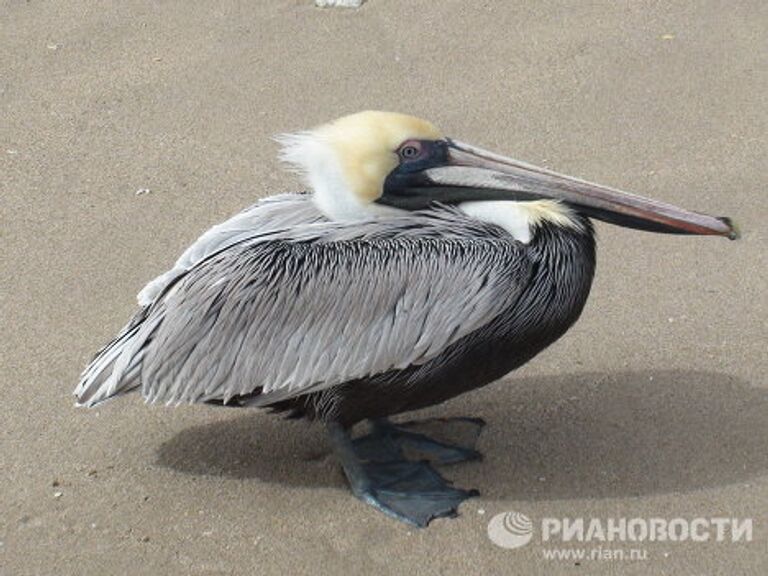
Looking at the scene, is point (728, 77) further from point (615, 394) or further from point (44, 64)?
point (44, 64)

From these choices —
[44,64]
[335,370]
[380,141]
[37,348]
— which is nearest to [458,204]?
[380,141]

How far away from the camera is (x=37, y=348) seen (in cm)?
543

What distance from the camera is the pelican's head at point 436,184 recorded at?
4.35 m

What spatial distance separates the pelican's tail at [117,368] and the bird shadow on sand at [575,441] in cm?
46

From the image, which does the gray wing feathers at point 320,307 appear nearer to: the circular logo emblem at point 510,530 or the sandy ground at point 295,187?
the sandy ground at point 295,187

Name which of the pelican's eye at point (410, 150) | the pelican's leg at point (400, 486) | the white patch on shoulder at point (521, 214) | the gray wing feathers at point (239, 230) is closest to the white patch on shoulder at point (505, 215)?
the white patch on shoulder at point (521, 214)

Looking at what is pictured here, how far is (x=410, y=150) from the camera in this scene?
4406 millimetres

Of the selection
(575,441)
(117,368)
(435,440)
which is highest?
(117,368)

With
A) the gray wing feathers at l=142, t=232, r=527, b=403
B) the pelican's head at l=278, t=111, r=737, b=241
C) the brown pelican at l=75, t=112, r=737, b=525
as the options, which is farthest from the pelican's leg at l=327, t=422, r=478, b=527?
the pelican's head at l=278, t=111, r=737, b=241

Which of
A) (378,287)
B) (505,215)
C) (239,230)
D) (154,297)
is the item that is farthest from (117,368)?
(505,215)

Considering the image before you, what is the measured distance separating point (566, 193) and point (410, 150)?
53 cm

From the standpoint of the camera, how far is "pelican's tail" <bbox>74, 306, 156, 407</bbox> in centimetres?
440

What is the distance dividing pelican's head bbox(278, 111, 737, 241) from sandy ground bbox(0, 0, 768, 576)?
0.93 m

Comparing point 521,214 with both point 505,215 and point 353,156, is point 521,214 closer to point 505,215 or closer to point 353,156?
point 505,215
